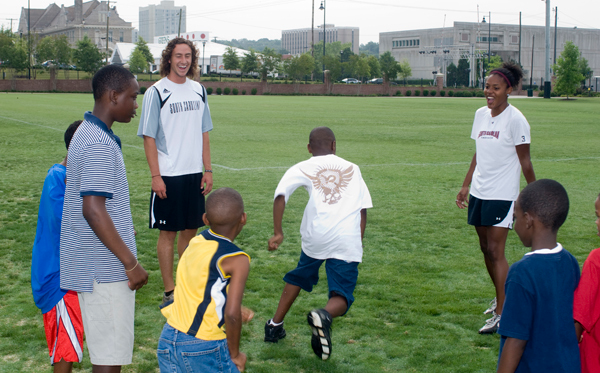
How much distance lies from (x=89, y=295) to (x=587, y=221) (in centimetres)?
785

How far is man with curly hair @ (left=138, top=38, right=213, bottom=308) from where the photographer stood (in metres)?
5.18

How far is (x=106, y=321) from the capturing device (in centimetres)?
297

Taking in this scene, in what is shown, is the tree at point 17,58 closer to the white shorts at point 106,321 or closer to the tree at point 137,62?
the tree at point 137,62

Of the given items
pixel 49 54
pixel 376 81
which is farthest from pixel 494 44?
pixel 49 54

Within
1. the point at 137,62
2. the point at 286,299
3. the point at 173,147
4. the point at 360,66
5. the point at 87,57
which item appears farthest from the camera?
the point at 360,66

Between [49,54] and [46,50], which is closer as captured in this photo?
[46,50]

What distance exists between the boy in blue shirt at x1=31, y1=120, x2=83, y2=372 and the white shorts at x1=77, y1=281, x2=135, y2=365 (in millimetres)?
456

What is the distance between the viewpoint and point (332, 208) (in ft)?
13.3

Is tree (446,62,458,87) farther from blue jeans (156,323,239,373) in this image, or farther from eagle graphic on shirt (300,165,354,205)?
blue jeans (156,323,239,373)

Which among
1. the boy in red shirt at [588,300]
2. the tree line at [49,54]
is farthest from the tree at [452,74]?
the boy in red shirt at [588,300]

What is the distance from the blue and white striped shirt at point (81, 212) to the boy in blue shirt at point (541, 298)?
185cm

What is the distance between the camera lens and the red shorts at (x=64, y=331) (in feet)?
11.0

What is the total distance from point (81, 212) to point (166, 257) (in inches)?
98.1

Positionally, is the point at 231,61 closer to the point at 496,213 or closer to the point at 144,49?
the point at 144,49
